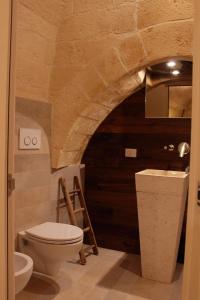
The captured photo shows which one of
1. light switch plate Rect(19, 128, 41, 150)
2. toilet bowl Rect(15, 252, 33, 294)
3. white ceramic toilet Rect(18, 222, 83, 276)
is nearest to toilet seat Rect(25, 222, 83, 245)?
white ceramic toilet Rect(18, 222, 83, 276)

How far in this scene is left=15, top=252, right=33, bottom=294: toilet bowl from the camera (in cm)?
182

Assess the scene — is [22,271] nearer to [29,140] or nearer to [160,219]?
[29,140]

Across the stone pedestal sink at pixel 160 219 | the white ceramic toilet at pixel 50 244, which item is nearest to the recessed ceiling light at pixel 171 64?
the stone pedestal sink at pixel 160 219

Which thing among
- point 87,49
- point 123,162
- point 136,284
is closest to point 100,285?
point 136,284

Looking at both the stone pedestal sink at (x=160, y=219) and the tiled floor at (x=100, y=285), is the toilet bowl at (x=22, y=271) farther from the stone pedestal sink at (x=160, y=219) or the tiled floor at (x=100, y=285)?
the stone pedestal sink at (x=160, y=219)

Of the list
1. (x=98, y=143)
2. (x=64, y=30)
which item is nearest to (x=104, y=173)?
(x=98, y=143)

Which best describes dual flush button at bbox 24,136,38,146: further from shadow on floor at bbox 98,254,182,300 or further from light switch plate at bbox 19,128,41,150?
shadow on floor at bbox 98,254,182,300

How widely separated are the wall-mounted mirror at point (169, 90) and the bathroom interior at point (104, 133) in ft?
0.03

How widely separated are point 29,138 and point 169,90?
1484 millimetres

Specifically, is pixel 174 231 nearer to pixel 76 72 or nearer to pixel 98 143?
pixel 98 143

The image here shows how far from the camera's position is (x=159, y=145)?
3.04 metres

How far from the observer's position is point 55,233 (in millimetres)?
2377

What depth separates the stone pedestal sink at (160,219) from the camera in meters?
2.48

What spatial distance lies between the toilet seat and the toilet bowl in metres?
0.25
